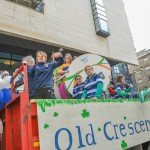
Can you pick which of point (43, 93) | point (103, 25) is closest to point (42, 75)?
point (43, 93)

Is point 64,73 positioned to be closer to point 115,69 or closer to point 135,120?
point 135,120

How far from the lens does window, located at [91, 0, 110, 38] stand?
14023 mm

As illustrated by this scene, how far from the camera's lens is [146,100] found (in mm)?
4195

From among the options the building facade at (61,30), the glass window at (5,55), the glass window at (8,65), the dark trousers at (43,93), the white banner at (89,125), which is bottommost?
the white banner at (89,125)

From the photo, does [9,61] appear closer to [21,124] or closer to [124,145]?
[124,145]

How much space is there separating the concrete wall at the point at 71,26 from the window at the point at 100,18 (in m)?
0.28

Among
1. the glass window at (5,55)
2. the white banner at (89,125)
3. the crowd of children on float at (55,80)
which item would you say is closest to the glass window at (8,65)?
the glass window at (5,55)

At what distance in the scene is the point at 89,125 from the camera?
8.70 ft

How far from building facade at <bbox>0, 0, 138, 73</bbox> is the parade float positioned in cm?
736

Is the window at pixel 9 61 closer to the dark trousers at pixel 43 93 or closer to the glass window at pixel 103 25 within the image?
the glass window at pixel 103 25

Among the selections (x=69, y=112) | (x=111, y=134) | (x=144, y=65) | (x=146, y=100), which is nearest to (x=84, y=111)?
(x=69, y=112)

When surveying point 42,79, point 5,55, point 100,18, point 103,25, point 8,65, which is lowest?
point 42,79

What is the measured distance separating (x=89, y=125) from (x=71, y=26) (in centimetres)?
1041

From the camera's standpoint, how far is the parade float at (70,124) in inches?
87.2
